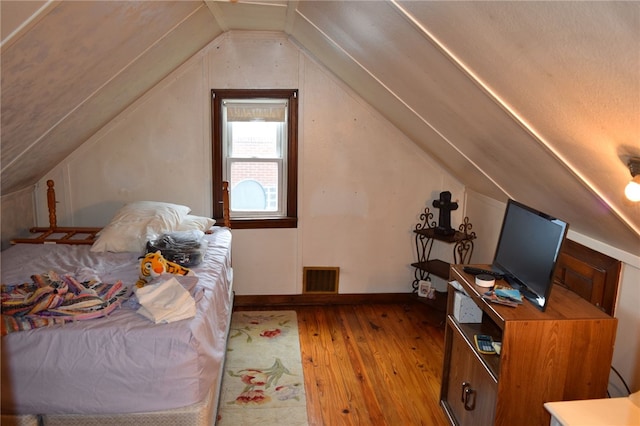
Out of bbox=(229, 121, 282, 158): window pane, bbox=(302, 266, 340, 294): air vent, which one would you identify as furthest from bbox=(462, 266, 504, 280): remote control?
bbox=(229, 121, 282, 158): window pane

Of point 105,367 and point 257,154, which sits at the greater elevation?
point 257,154

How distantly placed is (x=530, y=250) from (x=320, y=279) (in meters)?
2.33

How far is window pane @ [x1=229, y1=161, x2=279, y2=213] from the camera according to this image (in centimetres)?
417

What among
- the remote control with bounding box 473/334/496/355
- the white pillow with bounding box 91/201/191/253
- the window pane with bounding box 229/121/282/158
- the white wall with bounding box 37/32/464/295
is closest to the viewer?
the remote control with bounding box 473/334/496/355

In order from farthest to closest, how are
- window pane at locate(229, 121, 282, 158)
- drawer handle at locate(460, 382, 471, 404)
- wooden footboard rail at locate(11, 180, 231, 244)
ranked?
1. window pane at locate(229, 121, 282, 158)
2. wooden footboard rail at locate(11, 180, 231, 244)
3. drawer handle at locate(460, 382, 471, 404)

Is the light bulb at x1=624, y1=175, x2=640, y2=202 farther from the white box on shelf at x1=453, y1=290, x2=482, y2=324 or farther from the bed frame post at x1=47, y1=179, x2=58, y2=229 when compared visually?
the bed frame post at x1=47, y1=179, x2=58, y2=229

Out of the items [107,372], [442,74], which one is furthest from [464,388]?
[107,372]

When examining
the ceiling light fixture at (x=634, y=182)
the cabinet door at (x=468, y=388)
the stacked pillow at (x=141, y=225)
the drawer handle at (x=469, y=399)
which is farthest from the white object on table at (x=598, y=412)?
the stacked pillow at (x=141, y=225)

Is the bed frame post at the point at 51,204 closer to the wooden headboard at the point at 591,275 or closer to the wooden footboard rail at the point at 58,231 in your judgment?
the wooden footboard rail at the point at 58,231

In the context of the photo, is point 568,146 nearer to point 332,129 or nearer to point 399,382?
point 399,382

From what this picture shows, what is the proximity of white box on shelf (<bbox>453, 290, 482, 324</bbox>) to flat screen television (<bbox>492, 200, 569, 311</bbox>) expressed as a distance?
223 millimetres

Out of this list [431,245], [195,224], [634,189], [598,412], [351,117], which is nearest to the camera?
[634,189]

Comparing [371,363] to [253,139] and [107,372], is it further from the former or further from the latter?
[253,139]

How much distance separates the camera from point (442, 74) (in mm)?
2105
